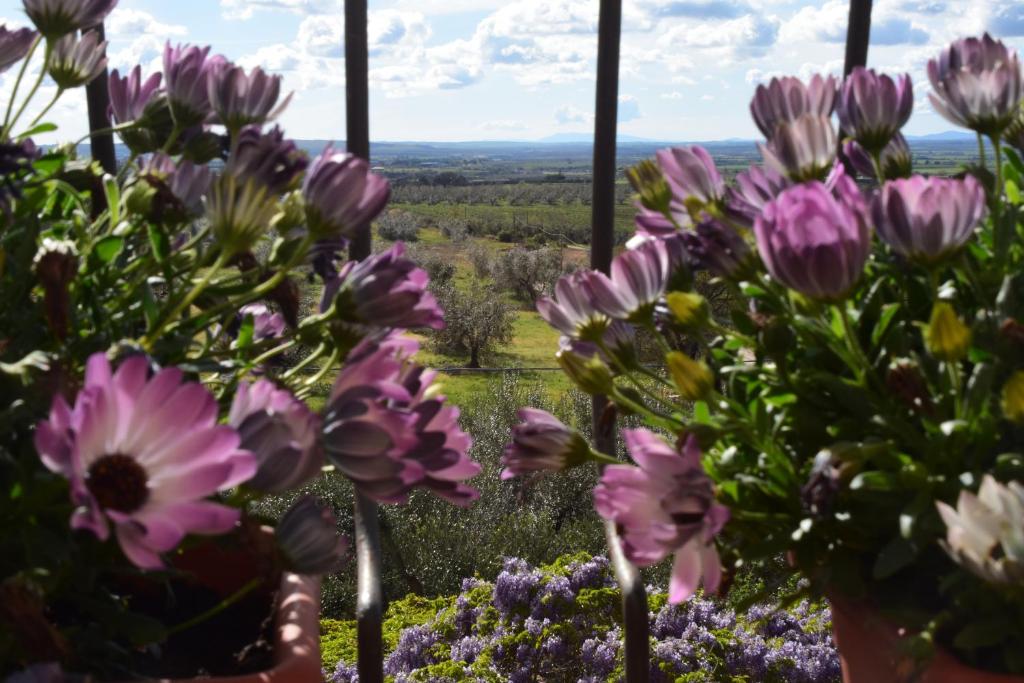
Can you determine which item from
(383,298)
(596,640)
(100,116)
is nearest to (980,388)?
(383,298)

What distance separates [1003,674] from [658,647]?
1.23m

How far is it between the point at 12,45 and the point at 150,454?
45cm

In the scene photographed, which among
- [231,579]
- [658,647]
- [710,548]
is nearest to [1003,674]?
[710,548]

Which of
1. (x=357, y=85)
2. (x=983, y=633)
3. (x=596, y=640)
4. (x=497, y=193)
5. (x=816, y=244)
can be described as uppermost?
(x=357, y=85)

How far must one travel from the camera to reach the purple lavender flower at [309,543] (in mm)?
604

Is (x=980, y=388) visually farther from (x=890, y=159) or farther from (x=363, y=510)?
(x=363, y=510)

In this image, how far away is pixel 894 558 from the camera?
61 centimetres

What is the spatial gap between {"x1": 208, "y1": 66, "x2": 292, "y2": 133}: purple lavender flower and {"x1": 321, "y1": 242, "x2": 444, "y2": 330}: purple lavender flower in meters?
0.17

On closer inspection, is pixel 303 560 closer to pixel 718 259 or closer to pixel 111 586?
pixel 111 586

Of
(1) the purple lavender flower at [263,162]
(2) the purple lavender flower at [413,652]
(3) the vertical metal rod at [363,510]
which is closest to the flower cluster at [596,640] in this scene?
(2) the purple lavender flower at [413,652]

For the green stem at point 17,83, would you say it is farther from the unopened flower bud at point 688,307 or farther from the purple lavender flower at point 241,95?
the unopened flower bud at point 688,307

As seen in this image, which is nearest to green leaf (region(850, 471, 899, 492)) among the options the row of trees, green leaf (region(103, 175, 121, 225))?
green leaf (region(103, 175, 121, 225))

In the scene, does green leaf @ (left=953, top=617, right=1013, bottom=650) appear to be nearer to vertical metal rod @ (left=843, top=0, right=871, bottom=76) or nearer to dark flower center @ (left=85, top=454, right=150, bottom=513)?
dark flower center @ (left=85, top=454, right=150, bottom=513)

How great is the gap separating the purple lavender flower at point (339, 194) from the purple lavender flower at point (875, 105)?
359mm
